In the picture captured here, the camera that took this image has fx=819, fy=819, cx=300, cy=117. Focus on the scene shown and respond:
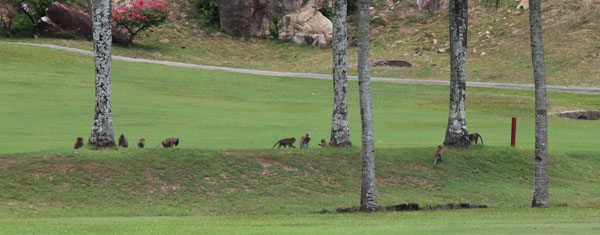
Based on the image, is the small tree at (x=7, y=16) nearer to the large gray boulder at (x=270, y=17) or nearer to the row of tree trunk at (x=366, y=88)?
the large gray boulder at (x=270, y=17)

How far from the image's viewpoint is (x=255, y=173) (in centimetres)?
2506

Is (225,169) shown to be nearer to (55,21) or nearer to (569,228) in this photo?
(569,228)

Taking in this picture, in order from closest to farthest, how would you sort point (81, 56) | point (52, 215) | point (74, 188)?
1. point (52, 215)
2. point (74, 188)
3. point (81, 56)

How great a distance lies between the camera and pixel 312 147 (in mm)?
28438

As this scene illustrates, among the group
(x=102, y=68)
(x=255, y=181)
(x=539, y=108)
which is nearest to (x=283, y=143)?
(x=255, y=181)

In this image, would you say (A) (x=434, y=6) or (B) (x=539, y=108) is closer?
(B) (x=539, y=108)

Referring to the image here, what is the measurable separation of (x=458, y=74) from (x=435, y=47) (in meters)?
49.3

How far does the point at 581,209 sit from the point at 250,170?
9768 millimetres

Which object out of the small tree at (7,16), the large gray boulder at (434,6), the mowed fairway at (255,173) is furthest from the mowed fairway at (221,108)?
the large gray boulder at (434,6)

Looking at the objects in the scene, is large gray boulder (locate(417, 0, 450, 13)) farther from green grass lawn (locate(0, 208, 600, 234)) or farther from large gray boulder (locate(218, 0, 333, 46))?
green grass lawn (locate(0, 208, 600, 234))

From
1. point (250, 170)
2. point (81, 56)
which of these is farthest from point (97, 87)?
point (81, 56)

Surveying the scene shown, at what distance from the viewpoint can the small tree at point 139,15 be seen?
73875 mm

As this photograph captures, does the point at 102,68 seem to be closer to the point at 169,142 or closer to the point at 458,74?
the point at 169,142

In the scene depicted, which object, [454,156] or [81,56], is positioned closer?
[454,156]
